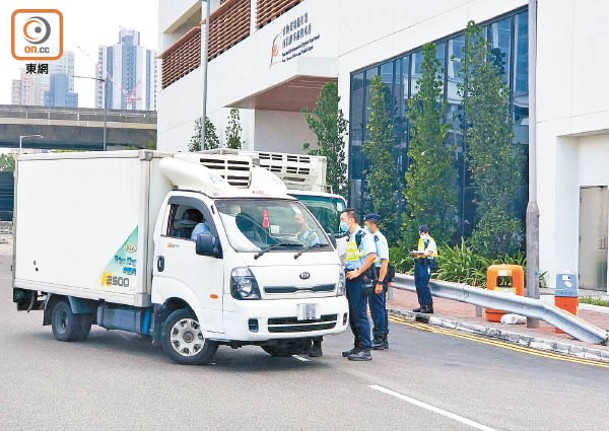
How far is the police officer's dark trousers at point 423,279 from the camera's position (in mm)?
17734

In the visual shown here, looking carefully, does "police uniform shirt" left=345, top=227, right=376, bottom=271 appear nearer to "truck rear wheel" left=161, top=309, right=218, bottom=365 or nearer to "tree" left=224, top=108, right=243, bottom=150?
"truck rear wheel" left=161, top=309, right=218, bottom=365

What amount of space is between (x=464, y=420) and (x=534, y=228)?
9476 mm

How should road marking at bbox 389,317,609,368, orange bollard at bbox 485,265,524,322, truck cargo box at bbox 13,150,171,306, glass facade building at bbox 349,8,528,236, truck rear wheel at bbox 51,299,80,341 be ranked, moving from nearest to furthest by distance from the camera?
truck cargo box at bbox 13,150,171,306, road marking at bbox 389,317,609,368, truck rear wheel at bbox 51,299,80,341, orange bollard at bbox 485,265,524,322, glass facade building at bbox 349,8,528,236

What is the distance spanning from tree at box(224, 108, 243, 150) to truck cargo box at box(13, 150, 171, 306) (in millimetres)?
30028

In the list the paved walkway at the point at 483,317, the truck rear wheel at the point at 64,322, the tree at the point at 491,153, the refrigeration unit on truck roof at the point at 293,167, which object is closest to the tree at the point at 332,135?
the tree at the point at 491,153

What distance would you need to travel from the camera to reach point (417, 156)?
1027 inches

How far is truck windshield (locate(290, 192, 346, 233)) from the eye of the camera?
1777 centimetres

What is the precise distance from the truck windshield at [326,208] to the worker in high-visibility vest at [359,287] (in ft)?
17.2

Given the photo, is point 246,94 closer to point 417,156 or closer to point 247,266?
point 417,156

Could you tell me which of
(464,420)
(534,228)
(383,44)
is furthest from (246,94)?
(464,420)

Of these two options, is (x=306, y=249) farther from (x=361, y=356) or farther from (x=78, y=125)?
(x=78, y=125)

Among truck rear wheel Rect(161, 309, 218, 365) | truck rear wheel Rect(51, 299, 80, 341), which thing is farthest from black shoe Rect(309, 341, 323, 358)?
truck rear wheel Rect(51, 299, 80, 341)

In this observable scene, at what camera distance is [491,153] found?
23.4 m

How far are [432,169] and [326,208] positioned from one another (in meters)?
8.36
